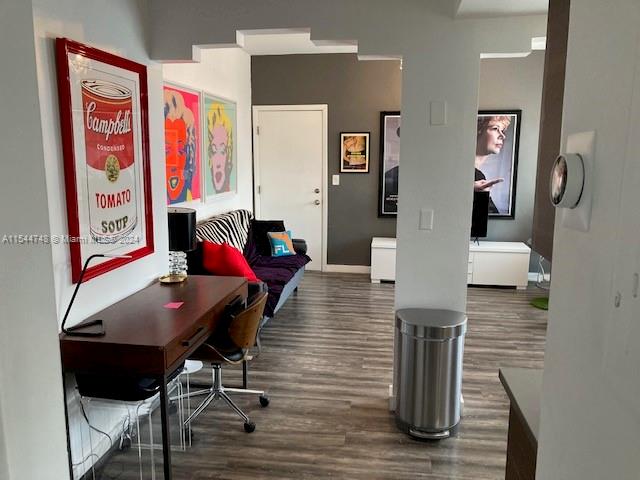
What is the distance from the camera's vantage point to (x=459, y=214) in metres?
2.97

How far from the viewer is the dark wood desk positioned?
83.0 inches

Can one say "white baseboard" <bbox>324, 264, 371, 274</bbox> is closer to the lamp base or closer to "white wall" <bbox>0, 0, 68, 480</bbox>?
the lamp base

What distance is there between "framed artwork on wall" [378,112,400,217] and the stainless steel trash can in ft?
12.1

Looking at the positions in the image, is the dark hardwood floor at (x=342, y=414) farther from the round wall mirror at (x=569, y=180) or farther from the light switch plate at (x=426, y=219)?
the round wall mirror at (x=569, y=180)

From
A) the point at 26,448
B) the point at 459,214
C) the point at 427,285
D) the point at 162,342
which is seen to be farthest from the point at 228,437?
the point at 26,448

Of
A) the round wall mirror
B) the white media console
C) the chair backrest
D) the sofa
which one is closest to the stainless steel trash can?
the chair backrest

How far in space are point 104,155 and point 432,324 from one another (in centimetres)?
195

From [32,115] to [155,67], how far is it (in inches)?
93.2

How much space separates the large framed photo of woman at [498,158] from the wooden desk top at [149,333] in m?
4.42

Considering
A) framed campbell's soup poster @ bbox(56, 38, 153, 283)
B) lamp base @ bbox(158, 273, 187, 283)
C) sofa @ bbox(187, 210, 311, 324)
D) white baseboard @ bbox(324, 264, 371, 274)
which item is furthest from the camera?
white baseboard @ bbox(324, 264, 371, 274)

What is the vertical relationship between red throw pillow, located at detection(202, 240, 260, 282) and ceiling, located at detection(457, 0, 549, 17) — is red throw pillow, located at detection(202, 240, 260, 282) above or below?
below

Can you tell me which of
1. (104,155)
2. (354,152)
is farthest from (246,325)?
(354,152)

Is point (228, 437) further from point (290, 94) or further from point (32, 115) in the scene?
point (290, 94)

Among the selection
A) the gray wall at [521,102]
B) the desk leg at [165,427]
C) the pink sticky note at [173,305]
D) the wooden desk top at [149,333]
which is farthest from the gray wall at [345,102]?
the desk leg at [165,427]
